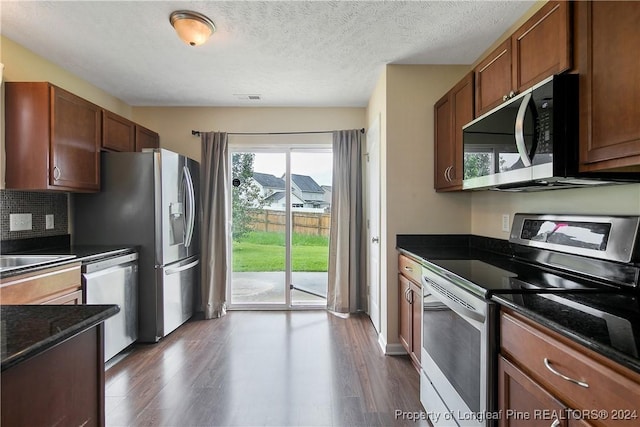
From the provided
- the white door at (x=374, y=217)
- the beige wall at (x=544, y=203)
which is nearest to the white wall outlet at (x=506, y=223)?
the beige wall at (x=544, y=203)

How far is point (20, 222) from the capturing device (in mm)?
2473

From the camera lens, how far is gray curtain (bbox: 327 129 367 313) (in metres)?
3.68

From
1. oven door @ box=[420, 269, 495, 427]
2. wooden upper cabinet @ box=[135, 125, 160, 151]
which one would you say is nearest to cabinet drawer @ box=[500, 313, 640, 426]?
oven door @ box=[420, 269, 495, 427]

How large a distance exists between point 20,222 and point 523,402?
3.44 m

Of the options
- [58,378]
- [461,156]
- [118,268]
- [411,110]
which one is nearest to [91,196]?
[118,268]

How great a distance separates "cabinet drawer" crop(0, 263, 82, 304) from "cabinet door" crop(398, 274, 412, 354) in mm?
2438

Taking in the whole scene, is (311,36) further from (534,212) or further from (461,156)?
(534,212)

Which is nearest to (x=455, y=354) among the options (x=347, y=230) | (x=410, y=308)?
(x=410, y=308)

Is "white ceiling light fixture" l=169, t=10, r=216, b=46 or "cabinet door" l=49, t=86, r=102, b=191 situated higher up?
"white ceiling light fixture" l=169, t=10, r=216, b=46

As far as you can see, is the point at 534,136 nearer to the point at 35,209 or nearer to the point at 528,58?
the point at 528,58

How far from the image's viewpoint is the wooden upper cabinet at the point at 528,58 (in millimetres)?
1331

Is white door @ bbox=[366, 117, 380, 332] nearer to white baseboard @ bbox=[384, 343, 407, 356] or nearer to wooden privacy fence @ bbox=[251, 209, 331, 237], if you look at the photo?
white baseboard @ bbox=[384, 343, 407, 356]

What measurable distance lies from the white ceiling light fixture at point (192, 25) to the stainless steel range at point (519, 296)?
2.13 metres

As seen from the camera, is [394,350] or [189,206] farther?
[189,206]
